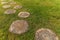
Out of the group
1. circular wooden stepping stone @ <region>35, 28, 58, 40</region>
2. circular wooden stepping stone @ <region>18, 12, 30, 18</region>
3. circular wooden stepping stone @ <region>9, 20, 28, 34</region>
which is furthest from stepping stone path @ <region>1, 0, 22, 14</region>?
circular wooden stepping stone @ <region>35, 28, 58, 40</region>

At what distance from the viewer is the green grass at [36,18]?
177cm

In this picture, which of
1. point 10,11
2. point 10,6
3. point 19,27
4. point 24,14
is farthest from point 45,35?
point 10,6

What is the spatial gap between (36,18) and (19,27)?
376 mm

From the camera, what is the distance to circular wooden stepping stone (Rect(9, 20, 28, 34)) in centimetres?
177

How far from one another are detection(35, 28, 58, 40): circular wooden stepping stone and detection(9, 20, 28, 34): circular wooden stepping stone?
0.23m

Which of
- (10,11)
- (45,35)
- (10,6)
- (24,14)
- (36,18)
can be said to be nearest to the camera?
(45,35)

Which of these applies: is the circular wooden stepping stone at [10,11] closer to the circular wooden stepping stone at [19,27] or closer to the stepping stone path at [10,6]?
the stepping stone path at [10,6]

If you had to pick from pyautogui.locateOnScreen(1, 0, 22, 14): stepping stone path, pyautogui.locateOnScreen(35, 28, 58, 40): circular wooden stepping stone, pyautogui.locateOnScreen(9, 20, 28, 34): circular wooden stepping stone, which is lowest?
pyautogui.locateOnScreen(1, 0, 22, 14): stepping stone path

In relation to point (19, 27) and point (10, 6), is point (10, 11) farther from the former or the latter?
point (19, 27)

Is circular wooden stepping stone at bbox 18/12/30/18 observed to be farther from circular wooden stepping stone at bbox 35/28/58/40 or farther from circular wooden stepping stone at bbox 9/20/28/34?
circular wooden stepping stone at bbox 35/28/58/40

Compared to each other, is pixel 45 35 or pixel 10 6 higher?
pixel 45 35

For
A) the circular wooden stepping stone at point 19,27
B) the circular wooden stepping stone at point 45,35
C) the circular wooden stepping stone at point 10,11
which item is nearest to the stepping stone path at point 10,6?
the circular wooden stepping stone at point 10,11

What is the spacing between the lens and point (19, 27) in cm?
182

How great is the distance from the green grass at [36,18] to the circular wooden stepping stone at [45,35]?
8 centimetres
